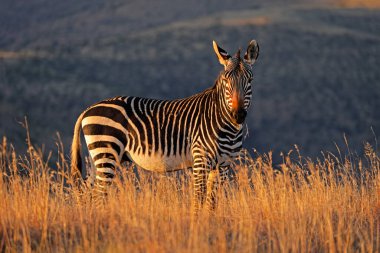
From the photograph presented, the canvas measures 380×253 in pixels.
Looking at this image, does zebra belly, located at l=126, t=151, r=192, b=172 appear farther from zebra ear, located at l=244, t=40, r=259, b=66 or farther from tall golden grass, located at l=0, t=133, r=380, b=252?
zebra ear, located at l=244, t=40, r=259, b=66

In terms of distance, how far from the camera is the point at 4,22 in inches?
4461

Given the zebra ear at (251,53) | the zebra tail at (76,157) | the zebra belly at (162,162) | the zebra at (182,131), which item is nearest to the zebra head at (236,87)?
the zebra at (182,131)

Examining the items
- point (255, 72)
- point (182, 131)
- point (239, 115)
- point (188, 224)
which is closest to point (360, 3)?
point (255, 72)

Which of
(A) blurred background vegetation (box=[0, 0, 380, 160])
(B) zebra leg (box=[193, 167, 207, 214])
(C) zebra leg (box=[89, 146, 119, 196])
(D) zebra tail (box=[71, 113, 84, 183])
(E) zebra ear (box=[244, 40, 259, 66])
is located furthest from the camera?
(A) blurred background vegetation (box=[0, 0, 380, 160])

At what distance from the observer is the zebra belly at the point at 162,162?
Answer: 11.1 m

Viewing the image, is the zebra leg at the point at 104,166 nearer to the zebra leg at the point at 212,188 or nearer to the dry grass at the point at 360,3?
the zebra leg at the point at 212,188

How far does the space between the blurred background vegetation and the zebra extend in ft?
125

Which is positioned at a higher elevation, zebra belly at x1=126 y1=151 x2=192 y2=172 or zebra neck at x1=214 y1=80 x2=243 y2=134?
zebra neck at x1=214 y1=80 x2=243 y2=134

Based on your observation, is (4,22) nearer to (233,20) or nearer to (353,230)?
(233,20)

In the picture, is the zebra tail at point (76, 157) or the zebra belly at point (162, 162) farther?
the zebra tail at point (76, 157)

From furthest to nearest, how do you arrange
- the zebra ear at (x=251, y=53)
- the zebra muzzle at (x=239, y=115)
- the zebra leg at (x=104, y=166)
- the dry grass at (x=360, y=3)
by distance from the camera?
the dry grass at (x=360, y=3) → the zebra leg at (x=104, y=166) → the zebra ear at (x=251, y=53) → the zebra muzzle at (x=239, y=115)

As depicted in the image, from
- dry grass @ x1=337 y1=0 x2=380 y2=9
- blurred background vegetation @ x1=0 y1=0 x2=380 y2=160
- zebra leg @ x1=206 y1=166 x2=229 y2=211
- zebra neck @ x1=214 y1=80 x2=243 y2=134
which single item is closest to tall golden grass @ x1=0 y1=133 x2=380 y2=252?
zebra leg @ x1=206 y1=166 x2=229 y2=211

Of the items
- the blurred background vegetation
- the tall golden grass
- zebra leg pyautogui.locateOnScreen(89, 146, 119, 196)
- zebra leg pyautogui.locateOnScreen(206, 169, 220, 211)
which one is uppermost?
the blurred background vegetation

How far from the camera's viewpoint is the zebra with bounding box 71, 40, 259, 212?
34.9 ft
